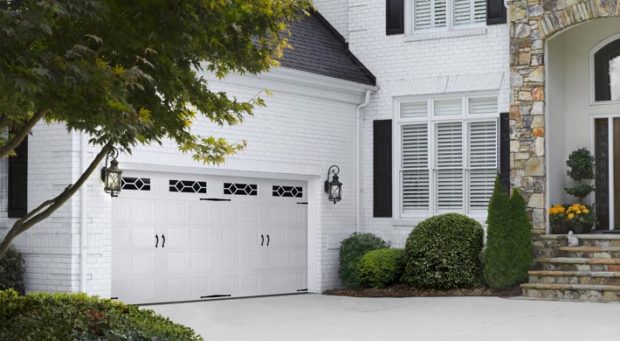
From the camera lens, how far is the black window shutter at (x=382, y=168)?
19.5 meters

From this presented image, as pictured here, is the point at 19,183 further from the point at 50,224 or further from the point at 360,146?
the point at 360,146

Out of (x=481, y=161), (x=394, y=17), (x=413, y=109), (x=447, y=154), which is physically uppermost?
(x=394, y=17)

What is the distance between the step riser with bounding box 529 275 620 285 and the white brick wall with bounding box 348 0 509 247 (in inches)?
123

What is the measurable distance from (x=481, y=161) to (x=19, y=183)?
821cm

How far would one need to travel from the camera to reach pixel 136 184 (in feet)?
51.4

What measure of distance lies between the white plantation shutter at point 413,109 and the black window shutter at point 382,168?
0.33 m

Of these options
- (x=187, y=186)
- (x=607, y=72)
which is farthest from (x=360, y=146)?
(x=607, y=72)

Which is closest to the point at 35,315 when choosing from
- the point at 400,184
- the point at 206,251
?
the point at 206,251

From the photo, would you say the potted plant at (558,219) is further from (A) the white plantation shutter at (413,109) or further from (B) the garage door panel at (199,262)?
(B) the garage door panel at (199,262)

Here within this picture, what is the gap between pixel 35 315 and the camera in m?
8.57

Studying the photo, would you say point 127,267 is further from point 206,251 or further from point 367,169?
point 367,169

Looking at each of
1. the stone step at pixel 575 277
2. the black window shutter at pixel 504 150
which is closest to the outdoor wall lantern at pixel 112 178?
the stone step at pixel 575 277

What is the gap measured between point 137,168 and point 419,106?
20.3 feet

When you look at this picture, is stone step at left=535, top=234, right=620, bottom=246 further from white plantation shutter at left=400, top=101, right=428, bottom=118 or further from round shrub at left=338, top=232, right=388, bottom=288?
white plantation shutter at left=400, top=101, right=428, bottom=118
